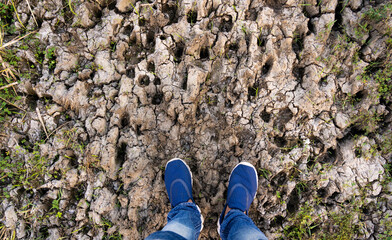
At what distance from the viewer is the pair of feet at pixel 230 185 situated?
2.19 meters

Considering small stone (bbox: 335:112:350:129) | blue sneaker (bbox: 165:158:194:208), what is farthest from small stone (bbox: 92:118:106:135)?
small stone (bbox: 335:112:350:129)

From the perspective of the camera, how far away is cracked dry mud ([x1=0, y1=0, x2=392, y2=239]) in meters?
2.28

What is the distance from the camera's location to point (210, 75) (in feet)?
7.80

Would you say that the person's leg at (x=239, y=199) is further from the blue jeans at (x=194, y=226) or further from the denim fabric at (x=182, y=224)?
the denim fabric at (x=182, y=224)

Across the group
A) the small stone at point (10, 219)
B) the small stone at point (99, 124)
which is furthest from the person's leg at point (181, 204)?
the small stone at point (10, 219)

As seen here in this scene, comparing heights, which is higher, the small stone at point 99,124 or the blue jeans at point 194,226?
the small stone at point 99,124

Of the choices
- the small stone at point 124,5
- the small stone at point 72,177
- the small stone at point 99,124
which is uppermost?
the small stone at point 124,5

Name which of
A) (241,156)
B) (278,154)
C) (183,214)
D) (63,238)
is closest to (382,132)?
(278,154)

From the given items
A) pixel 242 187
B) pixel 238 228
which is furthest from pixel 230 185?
pixel 238 228

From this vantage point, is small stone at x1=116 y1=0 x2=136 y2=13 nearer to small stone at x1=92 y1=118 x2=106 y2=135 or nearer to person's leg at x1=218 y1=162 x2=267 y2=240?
small stone at x1=92 y1=118 x2=106 y2=135

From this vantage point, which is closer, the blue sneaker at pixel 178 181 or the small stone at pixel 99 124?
the blue sneaker at pixel 178 181

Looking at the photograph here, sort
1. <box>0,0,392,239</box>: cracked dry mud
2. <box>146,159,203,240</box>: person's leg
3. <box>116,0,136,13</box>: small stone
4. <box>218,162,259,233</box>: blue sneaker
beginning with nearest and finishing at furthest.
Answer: <box>146,159,203,240</box>: person's leg → <box>218,162,259,233</box>: blue sneaker → <box>0,0,392,239</box>: cracked dry mud → <box>116,0,136,13</box>: small stone

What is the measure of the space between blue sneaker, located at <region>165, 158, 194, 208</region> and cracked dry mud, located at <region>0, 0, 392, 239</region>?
0.12m

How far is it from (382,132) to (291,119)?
106 centimetres
